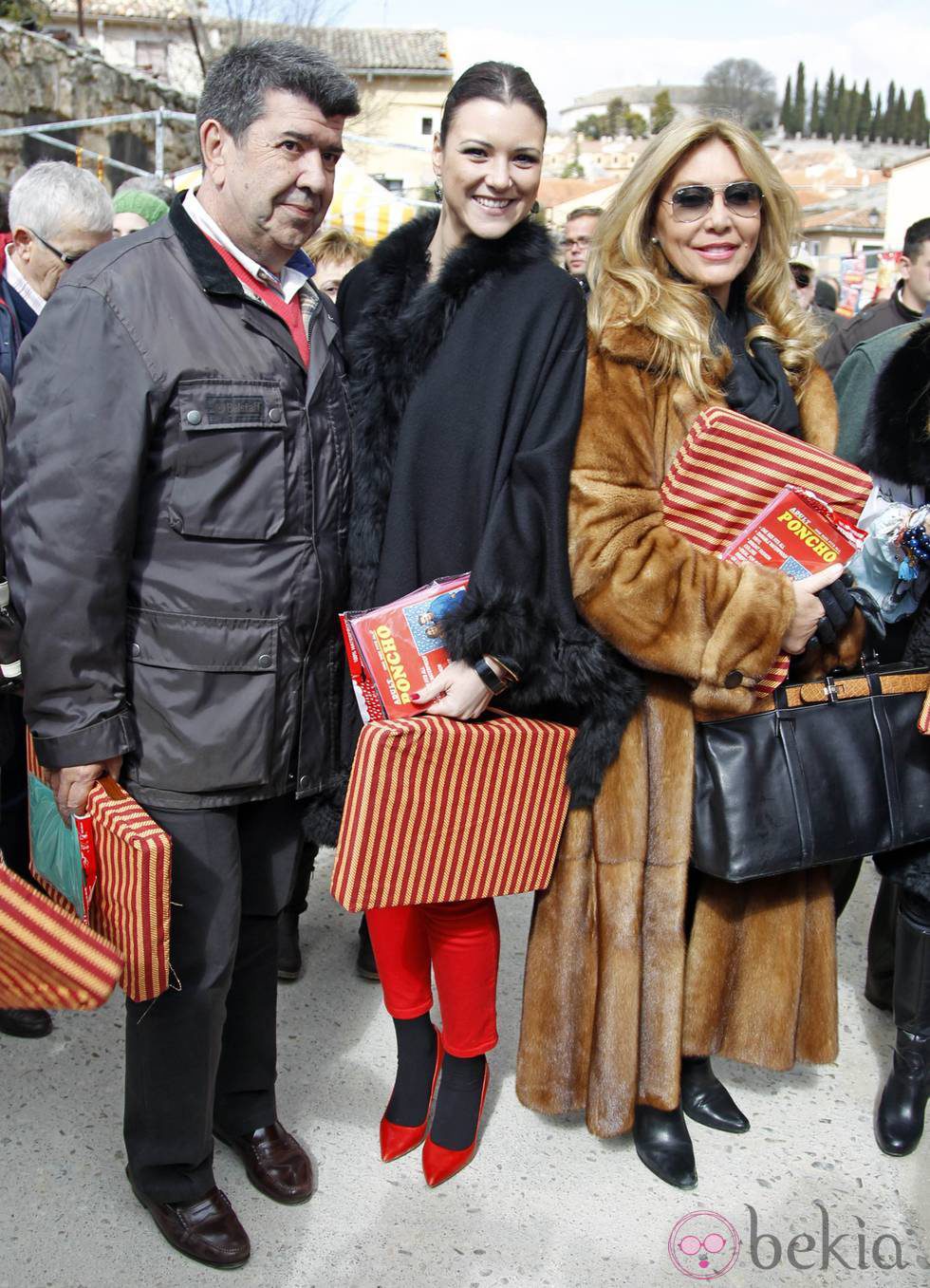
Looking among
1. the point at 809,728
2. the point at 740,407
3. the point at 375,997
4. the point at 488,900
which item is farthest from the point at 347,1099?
the point at 740,407

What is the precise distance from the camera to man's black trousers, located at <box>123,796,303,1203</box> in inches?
80.5

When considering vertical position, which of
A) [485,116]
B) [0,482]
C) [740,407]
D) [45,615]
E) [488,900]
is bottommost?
[488,900]

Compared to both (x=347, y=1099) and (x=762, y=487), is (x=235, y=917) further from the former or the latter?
(x=762, y=487)

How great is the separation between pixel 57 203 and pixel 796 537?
93.8 inches

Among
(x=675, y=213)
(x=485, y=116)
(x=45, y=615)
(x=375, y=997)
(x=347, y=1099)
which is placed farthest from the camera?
(x=375, y=997)

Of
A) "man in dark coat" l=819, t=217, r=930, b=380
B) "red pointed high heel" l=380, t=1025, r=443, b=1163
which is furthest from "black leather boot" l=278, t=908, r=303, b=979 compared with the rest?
"man in dark coat" l=819, t=217, r=930, b=380

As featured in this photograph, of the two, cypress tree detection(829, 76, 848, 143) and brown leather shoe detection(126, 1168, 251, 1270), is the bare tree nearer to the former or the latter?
cypress tree detection(829, 76, 848, 143)

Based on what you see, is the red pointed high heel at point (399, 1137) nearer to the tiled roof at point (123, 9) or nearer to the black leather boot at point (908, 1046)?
the black leather boot at point (908, 1046)

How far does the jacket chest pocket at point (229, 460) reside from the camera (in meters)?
1.87

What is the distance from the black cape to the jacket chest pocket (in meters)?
0.23

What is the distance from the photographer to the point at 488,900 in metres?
2.36

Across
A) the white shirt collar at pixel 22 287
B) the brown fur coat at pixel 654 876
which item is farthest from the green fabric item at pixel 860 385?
the white shirt collar at pixel 22 287

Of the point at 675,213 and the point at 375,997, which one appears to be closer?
the point at 675,213

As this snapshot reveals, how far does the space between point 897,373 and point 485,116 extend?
1.08 metres
